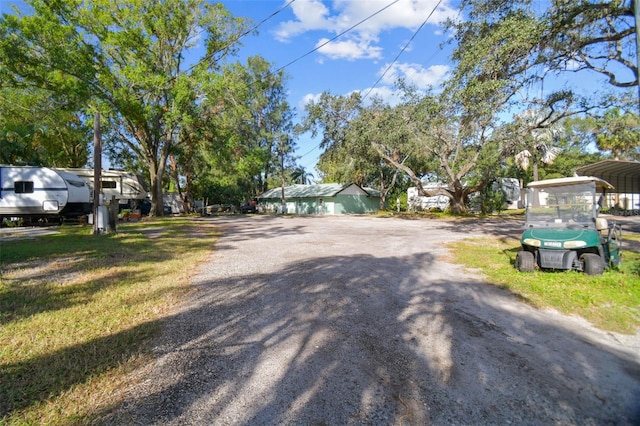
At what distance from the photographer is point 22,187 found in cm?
1688

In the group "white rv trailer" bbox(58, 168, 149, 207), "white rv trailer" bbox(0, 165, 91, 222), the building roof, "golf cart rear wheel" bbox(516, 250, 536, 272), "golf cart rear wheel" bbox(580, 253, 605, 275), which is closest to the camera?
"golf cart rear wheel" bbox(580, 253, 605, 275)

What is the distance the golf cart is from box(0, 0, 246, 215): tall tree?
47.8 feet

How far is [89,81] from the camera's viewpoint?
18719 mm

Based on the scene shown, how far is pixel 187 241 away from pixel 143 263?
13.8 feet

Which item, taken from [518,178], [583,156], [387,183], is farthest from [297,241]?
[583,156]

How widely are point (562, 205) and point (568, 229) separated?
24.3 inches

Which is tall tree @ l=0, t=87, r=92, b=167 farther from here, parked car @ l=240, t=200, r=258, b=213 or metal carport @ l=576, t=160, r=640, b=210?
metal carport @ l=576, t=160, r=640, b=210

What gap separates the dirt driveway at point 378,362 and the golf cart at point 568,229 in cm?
154

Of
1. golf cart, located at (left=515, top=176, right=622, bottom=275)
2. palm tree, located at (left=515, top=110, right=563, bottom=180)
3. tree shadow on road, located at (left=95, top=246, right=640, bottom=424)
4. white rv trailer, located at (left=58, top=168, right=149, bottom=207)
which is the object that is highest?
palm tree, located at (left=515, top=110, right=563, bottom=180)

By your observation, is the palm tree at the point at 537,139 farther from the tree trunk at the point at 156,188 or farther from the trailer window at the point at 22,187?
the trailer window at the point at 22,187

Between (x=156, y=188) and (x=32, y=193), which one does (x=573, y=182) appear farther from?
(x=156, y=188)

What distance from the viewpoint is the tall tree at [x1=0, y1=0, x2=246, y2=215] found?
17594mm

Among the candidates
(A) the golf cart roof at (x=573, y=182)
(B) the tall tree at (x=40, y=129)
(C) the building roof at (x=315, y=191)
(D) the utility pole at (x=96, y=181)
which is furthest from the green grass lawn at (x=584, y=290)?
(C) the building roof at (x=315, y=191)

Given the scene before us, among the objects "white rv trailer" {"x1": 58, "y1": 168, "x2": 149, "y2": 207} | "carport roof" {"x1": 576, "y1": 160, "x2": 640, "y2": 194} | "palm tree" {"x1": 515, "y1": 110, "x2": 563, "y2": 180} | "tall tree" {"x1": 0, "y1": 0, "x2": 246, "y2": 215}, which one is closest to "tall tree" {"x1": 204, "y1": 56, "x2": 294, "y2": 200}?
"tall tree" {"x1": 0, "y1": 0, "x2": 246, "y2": 215}
